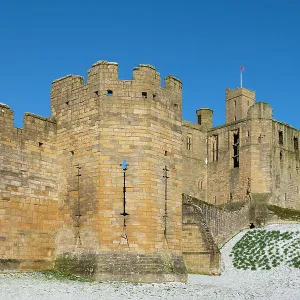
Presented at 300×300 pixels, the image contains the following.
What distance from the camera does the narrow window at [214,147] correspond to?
1857 inches

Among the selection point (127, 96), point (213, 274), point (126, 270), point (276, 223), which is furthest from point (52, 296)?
point (276, 223)

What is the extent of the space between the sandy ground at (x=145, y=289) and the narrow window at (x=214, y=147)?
22.9m

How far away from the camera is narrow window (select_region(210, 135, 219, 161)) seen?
4716 centimetres

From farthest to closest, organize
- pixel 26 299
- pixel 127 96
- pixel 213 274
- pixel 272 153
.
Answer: pixel 272 153
pixel 213 274
pixel 127 96
pixel 26 299

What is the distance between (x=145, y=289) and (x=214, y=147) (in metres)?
29.1

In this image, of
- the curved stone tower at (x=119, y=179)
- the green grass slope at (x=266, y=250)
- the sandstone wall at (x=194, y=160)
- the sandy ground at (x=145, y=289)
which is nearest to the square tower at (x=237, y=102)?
the sandstone wall at (x=194, y=160)

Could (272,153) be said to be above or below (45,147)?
above

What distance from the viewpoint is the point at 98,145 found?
2119 cm

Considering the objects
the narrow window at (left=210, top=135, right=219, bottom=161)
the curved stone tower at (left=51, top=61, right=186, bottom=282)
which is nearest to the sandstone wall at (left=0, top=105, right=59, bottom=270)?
the curved stone tower at (left=51, top=61, right=186, bottom=282)

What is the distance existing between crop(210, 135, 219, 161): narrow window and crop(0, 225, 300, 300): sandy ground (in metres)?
22.9

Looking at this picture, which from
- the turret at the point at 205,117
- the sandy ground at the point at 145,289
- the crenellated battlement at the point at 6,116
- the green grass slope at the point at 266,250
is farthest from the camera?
the turret at the point at 205,117

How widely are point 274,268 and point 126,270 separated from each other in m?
9.56

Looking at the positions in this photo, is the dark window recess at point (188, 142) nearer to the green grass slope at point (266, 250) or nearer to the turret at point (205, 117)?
the turret at point (205, 117)

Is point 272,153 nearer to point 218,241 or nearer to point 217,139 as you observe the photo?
point 217,139
